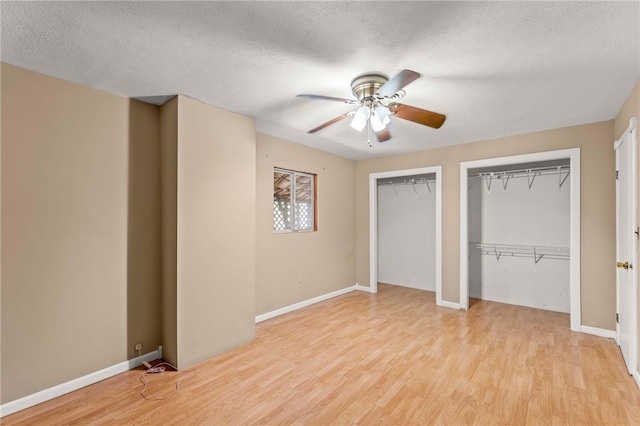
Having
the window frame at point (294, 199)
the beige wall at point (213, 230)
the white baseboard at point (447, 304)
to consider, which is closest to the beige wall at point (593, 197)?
the white baseboard at point (447, 304)

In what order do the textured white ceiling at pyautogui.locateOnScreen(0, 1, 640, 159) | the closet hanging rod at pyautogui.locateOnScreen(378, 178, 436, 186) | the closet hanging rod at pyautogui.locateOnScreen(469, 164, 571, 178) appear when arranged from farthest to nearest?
the closet hanging rod at pyautogui.locateOnScreen(378, 178, 436, 186) → the closet hanging rod at pyautogui.locateOnScreen(469, 164, 571, 178) → the textured white ceiling at pyautogui.locateOnScreen(0, 1, 640, 159)

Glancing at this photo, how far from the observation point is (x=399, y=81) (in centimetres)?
188

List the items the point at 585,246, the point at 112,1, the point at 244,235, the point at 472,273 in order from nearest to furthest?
the point at 112,1
the point at 244,235
the point at 585,246
the point at 472,273

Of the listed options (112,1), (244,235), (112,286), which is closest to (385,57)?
(112,1)

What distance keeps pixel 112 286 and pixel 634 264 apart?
439cm

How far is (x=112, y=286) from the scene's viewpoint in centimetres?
261

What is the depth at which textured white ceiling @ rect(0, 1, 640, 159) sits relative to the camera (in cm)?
157

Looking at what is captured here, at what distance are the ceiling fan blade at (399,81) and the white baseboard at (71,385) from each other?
304cm

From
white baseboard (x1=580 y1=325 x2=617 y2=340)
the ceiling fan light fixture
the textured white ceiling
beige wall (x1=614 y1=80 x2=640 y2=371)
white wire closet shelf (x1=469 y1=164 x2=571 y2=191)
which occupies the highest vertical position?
the textured white ceiling

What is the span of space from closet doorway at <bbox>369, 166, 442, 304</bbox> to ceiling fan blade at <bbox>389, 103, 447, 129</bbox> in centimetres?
248

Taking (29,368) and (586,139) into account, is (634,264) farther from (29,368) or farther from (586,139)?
(29,368)

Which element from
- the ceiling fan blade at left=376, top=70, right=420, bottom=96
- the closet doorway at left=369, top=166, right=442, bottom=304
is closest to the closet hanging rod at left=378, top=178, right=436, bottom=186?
the closet doorway at left=369, top=166, right=442, bottom=304

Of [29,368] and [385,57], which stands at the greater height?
[385,57]

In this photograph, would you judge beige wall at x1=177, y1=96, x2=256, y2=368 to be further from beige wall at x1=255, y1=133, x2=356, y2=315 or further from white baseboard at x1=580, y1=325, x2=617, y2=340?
white baseboard at x1=580, y1=325, x2=617, y2=340
